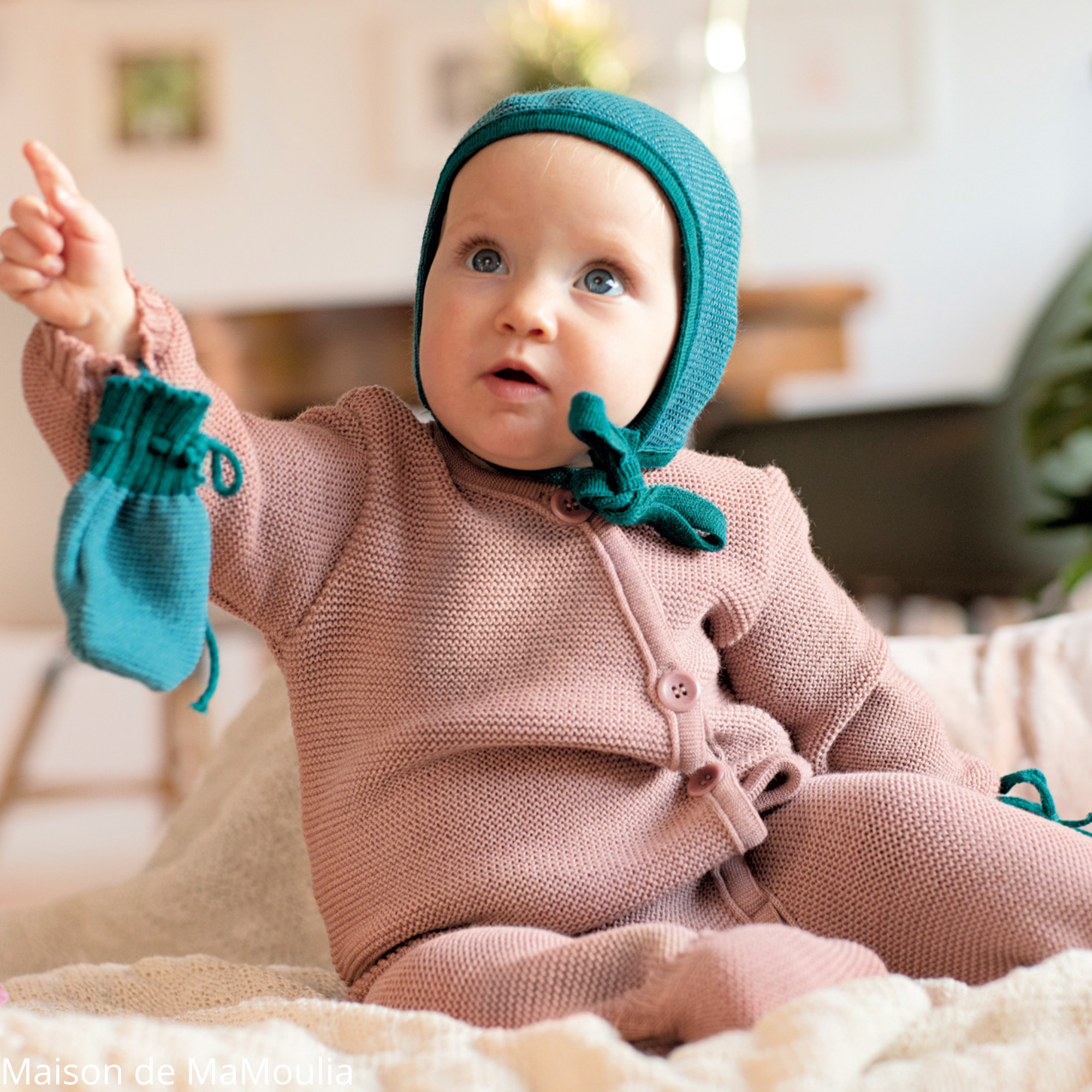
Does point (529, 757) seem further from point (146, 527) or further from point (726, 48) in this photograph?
point (726, 48)

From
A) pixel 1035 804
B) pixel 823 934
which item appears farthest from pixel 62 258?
pixel 1035 804

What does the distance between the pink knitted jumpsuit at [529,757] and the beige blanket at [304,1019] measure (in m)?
0.08

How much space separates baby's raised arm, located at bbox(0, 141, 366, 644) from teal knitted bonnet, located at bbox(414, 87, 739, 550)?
0.34 feet

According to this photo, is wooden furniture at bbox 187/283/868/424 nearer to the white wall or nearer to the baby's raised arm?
the white wall

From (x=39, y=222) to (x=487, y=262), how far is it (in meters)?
0.28

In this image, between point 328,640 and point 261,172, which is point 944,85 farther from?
point 328,640

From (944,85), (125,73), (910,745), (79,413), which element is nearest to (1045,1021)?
(910,745)

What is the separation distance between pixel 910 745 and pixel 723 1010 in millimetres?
389

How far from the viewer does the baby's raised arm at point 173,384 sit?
23.2 inches

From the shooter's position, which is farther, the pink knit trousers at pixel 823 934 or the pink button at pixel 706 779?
the pink button at pixel 706 779

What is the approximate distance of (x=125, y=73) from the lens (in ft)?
11.1

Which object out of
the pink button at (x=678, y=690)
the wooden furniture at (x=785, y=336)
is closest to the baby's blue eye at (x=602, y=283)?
the pink button at (x=678, y=690)

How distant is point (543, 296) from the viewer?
72 cm

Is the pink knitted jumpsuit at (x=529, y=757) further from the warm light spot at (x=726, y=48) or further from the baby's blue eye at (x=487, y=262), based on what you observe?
the warm light spot at (x=726, y=48)
